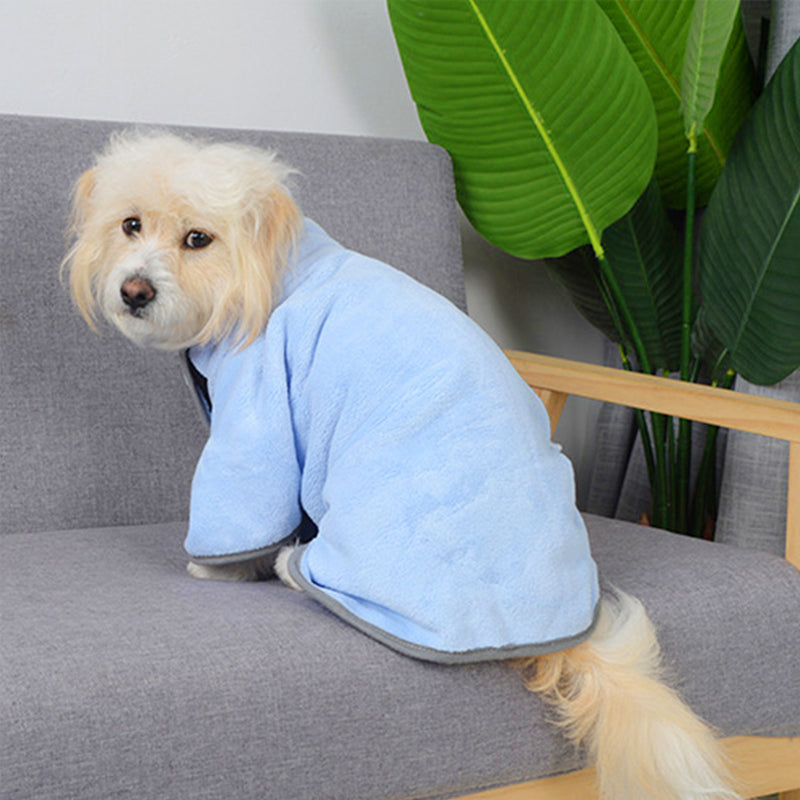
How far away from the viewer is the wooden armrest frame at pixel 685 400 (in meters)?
1.26

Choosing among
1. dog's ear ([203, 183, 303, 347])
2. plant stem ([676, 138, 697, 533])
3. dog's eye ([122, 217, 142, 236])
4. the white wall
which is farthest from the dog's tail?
the white wall

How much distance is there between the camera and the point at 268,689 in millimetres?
914

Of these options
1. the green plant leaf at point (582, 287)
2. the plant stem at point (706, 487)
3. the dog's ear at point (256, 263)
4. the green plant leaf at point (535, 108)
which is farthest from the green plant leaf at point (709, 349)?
the dog's ear at point (256, 263)

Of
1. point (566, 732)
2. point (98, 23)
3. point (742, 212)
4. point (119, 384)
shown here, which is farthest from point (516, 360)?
point (98, 23)

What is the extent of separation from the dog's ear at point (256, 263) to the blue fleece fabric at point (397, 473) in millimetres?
19

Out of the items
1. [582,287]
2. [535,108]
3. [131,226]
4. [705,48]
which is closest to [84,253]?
[131,226]

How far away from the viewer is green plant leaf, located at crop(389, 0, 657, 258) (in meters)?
1.64

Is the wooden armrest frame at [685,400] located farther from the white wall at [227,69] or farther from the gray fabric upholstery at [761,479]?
the white wall at [227,69]

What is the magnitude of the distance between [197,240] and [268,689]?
1.50 feet

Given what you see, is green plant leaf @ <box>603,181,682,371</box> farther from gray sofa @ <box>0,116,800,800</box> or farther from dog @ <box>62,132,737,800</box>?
dog @ <box>62,132,737,800</box>

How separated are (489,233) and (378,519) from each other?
912mm

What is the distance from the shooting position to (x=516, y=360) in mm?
1594

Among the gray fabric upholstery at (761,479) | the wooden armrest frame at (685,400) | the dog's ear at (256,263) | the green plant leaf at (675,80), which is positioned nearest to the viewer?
the dog's ear at (256,263)

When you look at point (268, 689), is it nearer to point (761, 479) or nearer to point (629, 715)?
point (629, 715)
